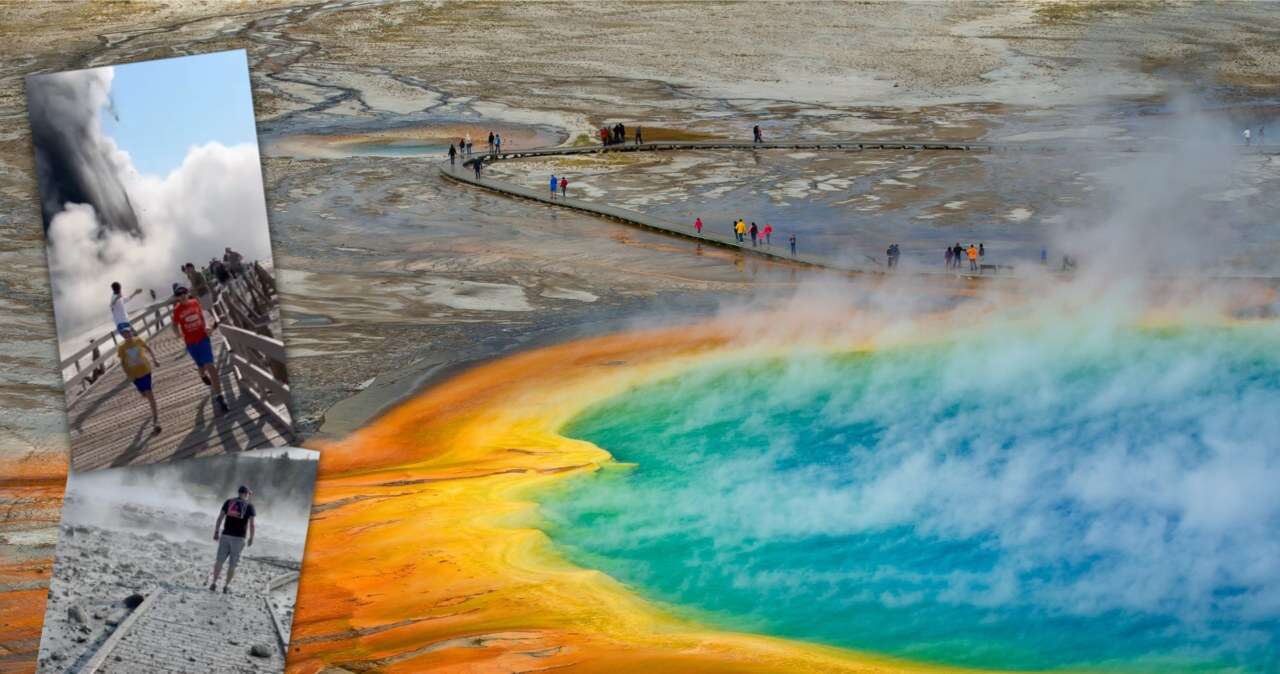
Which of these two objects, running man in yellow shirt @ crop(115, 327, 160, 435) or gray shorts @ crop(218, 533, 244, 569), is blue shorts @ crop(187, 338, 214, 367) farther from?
gray shorts @ crop(218, 533, 244, 569)

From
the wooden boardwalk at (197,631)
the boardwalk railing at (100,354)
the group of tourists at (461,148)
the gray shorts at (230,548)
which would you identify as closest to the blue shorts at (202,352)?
the boardwalk railing at (100,354)

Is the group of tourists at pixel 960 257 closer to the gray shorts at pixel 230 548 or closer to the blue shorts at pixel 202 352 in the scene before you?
the gray shorts at pixel 230 548

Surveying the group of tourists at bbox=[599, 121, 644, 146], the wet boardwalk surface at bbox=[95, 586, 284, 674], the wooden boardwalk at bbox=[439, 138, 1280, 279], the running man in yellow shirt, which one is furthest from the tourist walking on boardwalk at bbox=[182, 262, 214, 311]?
the group of tourists at bbox=[599, 121, 644, 146]

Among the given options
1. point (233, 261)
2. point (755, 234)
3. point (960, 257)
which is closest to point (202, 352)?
point (233, 261)

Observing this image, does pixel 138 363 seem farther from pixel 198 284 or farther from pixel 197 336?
pixel 198 284

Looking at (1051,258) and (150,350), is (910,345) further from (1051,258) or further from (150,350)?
(150,350)

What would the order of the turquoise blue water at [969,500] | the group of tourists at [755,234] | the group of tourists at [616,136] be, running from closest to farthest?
the turquoise blue water at [969,500] → the group of tourists at [755,234] → the group of tourists at [616,136]
